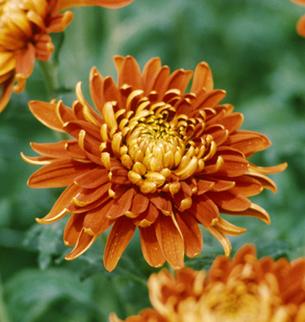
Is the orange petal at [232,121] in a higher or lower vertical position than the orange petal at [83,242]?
higher

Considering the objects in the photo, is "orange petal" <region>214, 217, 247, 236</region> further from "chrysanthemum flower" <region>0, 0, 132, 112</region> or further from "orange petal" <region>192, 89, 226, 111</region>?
"chrysanthemum flower" <region>0, 0, 132, 112</region>

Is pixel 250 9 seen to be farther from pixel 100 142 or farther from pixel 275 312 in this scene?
pixel 275 312

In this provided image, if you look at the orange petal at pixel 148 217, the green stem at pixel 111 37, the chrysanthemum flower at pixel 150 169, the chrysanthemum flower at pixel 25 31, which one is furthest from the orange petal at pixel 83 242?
the green stem at pixel 111 37

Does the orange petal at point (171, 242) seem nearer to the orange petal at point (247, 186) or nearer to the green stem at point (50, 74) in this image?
the orange petal at point (247, 186)

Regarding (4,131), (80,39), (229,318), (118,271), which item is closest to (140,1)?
(80,39)

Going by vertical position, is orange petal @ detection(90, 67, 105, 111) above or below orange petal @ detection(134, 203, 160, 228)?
above

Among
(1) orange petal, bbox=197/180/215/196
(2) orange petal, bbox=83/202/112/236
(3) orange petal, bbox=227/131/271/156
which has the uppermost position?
(3) orange petal, bbox=227/131/271/156

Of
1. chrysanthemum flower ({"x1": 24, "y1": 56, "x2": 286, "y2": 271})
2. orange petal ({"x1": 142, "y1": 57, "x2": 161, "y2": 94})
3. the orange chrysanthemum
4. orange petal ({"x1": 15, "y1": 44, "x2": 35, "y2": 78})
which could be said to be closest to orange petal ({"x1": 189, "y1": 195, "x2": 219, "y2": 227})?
chrysanthemum flower ({"x1": 24, "y1": 56, "x2": 286, "y2": 271})
